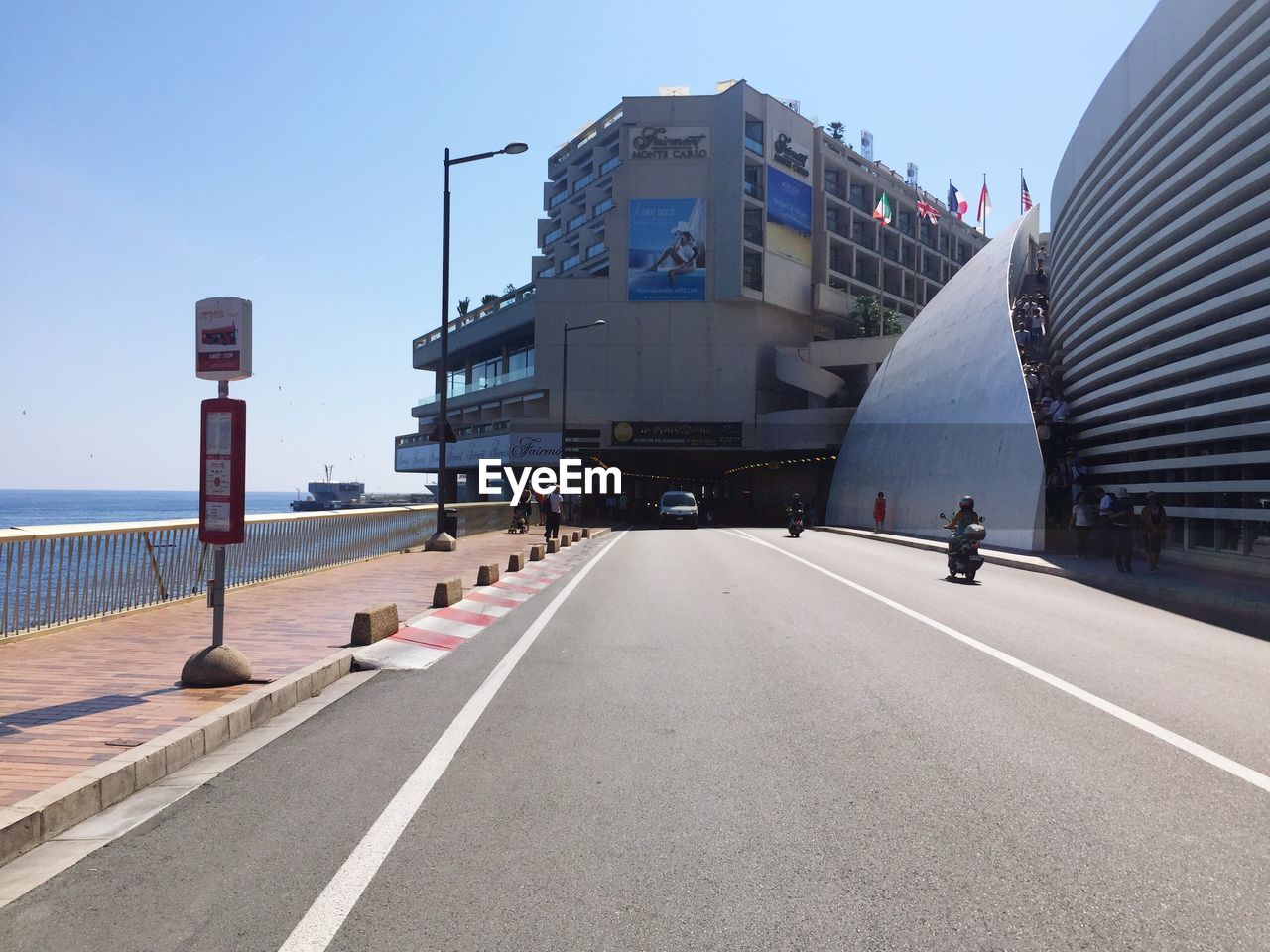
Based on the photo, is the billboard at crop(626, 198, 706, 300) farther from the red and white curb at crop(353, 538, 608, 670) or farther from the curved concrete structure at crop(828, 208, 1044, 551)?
the red and white curb at crop(353, 538, 608, 670)

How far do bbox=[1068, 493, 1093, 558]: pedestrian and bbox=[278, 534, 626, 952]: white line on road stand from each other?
17.4m

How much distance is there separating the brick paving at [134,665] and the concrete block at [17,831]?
20 cm

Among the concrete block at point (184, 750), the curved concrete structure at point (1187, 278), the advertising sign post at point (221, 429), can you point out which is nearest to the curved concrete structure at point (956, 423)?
the curved concrete structure at point (1187, 278)

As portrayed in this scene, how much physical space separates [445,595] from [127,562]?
357cm

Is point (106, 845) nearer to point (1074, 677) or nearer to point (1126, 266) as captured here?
point (1074, 677)

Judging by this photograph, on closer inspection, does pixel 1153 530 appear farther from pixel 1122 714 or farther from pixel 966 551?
pixel 1122 714

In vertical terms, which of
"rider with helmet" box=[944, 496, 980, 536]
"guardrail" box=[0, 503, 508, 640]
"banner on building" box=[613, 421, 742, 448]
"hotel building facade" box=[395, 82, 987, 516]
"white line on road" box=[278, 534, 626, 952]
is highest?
"hotel building facade" box=[395, 82, 987, 516]

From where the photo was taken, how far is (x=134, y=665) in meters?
7.17

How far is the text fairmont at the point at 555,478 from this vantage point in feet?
189

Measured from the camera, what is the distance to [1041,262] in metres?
42.8

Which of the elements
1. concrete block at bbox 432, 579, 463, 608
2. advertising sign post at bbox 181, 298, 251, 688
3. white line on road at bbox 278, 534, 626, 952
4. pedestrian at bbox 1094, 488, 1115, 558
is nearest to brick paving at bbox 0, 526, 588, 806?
concrete block at bbox 432, 579, 463, 608

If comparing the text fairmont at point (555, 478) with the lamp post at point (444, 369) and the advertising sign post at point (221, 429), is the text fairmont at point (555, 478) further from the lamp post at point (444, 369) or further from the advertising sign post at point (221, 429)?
the advertising sign post at point (221, 429)

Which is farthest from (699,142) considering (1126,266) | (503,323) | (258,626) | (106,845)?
(106,845)

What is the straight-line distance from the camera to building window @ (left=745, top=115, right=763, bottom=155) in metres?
63.1
